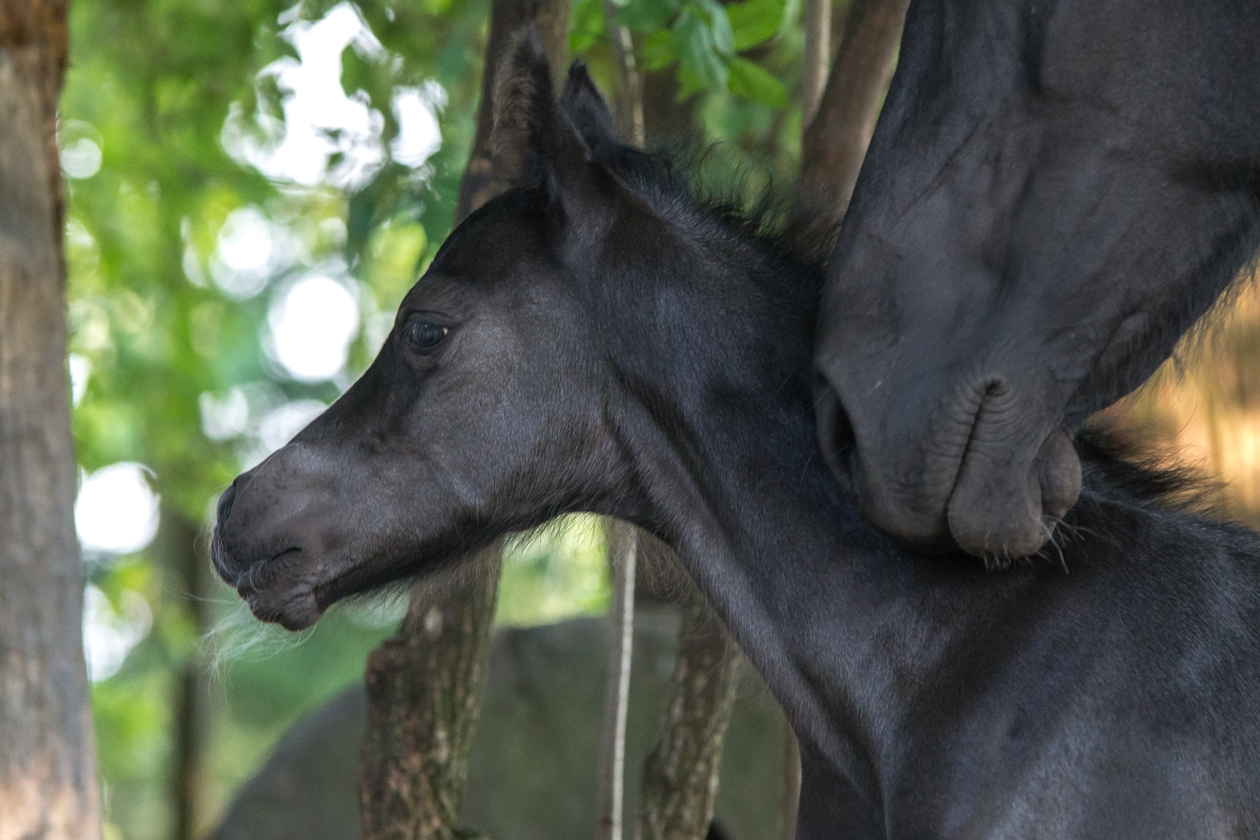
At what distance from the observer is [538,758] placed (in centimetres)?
737

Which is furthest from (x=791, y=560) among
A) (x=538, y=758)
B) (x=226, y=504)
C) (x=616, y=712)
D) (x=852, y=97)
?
(x=538, y=758)

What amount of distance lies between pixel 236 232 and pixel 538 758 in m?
10.5

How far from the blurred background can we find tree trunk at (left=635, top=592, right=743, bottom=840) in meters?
0.85

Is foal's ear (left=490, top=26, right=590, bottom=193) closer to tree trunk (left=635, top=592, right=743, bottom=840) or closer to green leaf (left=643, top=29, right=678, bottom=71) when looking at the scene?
green leaf (left=643, top=29, right=678, bottom=71)

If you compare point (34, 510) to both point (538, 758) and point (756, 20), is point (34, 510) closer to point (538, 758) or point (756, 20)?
point (756, 20)

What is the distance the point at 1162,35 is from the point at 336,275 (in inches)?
541

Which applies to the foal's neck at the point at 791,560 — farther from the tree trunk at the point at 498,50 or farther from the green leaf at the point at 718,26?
the tree trunk at the point at 498,50

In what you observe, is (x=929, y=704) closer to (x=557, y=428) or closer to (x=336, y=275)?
(x=557, y=428)

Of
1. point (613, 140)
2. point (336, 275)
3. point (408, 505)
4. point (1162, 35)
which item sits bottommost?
point (336, 275)

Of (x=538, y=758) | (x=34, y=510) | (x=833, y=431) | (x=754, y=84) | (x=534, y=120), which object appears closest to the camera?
(x=833, y=431)

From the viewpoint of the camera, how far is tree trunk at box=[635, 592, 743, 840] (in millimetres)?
4820

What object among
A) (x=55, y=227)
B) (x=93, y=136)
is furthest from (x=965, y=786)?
(x=93, y=136)

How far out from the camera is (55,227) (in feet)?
16.5

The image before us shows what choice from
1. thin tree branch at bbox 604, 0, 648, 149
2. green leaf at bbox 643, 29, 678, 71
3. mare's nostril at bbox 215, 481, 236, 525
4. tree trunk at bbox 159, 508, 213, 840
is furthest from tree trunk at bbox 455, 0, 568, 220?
tree trunk at bbox 159, 508, 213, 840
